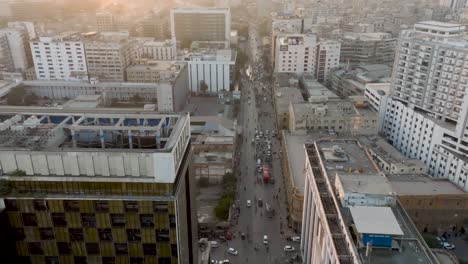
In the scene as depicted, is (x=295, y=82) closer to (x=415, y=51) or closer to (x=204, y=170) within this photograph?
(x=415, y=51)

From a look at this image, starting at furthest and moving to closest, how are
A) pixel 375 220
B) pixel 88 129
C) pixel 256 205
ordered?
pixel 256 205 < pixel 375 220 < pixel 88 129

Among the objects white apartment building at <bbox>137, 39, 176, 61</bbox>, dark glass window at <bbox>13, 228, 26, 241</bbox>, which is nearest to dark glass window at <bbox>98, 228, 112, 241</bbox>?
dark glass window at <bbox>13, 228, 26, 241</bbox>

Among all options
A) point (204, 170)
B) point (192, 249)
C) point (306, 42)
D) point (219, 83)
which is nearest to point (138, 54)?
point (219, 83)

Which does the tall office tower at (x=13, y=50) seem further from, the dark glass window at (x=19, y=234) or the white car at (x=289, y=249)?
the dark glass window at (x=19, y=234)

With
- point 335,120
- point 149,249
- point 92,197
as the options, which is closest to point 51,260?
point 92,197

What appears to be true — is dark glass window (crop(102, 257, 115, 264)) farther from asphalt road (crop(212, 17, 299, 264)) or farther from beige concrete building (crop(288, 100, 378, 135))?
beige concrete building (crop(288, 100, 378, 135))

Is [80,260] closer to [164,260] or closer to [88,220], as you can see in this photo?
[88,220]

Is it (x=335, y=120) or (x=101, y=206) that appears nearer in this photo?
(x=101, y=206)
